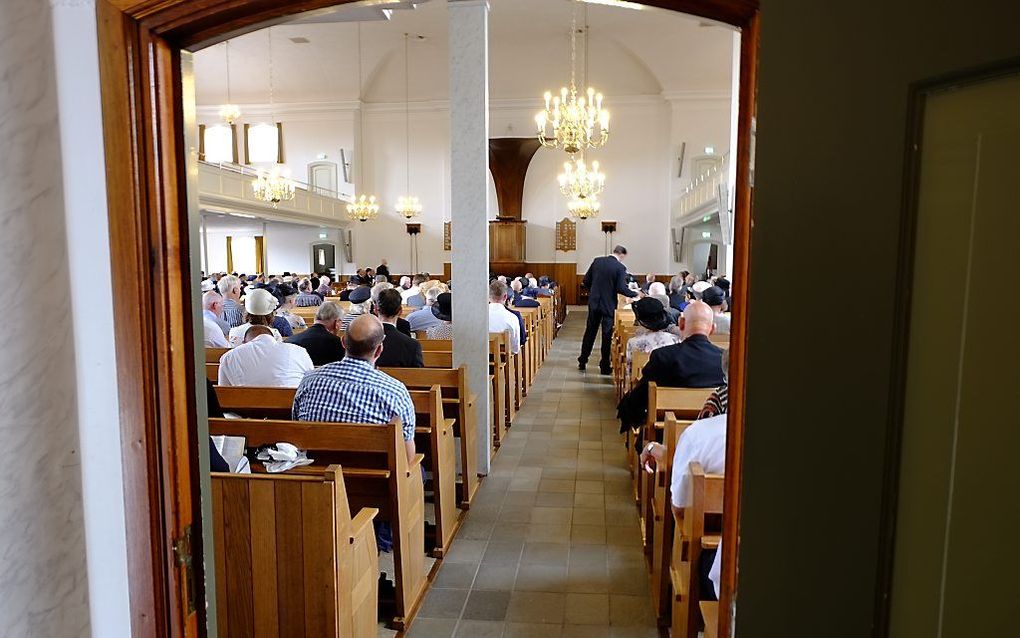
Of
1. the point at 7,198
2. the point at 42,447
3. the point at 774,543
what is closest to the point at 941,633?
the point at 774,543

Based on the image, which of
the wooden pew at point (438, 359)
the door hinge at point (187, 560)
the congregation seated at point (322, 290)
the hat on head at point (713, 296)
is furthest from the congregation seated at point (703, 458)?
the congregation seated at point (322, 290)

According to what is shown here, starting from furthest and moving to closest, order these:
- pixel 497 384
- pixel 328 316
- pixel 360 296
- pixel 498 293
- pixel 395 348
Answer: pixel 360 296 < pixel 498 293 < pixel 497 384 < pixel 328 316 < pixel 395 348

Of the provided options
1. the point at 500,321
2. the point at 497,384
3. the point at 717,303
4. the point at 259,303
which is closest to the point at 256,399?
the point at 259,303

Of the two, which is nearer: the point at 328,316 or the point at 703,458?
the point at 703,458

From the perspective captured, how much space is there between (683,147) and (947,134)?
1752cm

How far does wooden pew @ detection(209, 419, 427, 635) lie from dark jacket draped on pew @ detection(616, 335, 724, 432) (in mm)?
1399

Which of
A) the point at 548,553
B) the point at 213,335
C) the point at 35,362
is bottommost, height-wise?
the point at 548,553

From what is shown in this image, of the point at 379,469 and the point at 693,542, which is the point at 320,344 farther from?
the point at 693,542

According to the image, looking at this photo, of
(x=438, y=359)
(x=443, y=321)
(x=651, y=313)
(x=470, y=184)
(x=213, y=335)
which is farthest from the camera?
(x=443, y=321)

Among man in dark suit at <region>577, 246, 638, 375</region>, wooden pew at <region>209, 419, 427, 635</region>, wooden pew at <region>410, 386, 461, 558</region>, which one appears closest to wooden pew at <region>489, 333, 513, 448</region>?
wooden pew at <region>410, 386, 461, 558</region>

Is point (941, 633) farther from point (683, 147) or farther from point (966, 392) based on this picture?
point (683, 147)

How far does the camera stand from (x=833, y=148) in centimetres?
79

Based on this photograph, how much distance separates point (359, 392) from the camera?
2.96m

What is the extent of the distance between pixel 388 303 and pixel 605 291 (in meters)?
4.31
